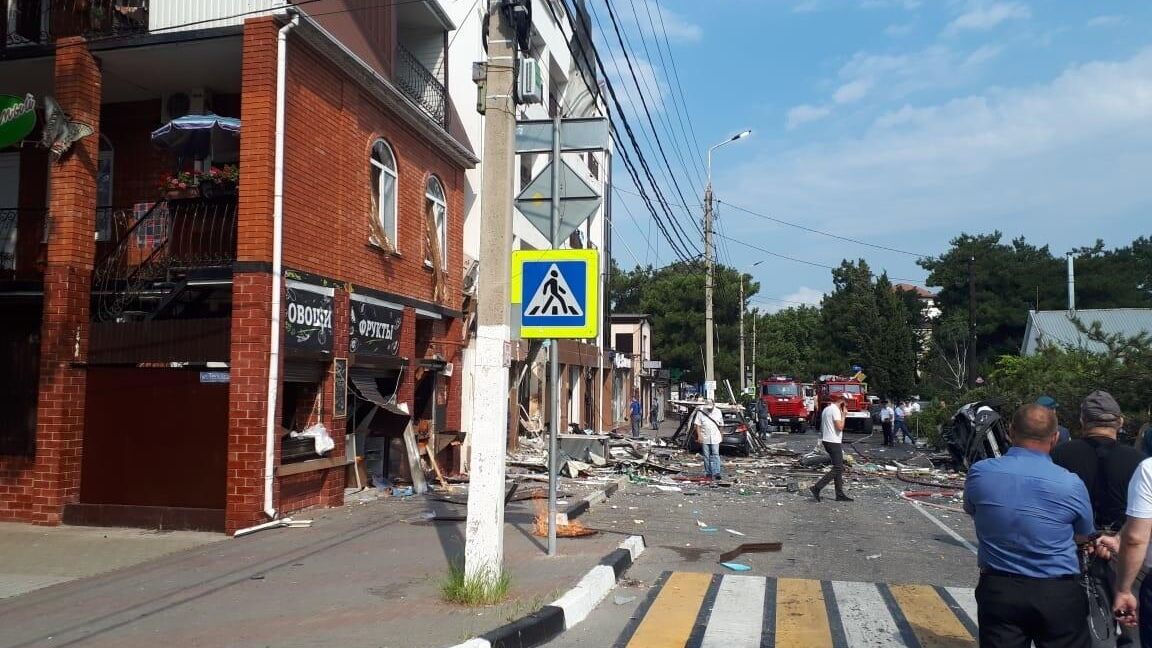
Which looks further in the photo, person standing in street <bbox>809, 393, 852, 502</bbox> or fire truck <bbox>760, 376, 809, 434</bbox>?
fire truck <bbox>760, 376, 809, 434</bbox>

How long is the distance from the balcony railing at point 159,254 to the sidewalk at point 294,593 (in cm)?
318

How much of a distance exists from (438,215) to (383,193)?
2640mm

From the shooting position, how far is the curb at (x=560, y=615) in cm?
581

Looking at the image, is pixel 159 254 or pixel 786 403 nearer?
pixel 159 254

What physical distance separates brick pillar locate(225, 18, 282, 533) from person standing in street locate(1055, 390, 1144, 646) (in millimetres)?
8494

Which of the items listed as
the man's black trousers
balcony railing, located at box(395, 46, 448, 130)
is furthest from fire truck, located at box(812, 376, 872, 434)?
the man's black trousers

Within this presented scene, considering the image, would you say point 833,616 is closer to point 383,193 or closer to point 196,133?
point 196,133

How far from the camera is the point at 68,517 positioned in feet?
35.8

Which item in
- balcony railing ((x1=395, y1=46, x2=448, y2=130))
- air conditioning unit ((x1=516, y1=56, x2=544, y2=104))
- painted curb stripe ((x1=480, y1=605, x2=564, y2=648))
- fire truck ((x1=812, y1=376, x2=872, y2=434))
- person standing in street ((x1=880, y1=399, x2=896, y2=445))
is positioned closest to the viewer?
painted curb stripe ((x1=480, y1=605, x2=564, y2=648))

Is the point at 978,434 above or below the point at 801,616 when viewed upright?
above

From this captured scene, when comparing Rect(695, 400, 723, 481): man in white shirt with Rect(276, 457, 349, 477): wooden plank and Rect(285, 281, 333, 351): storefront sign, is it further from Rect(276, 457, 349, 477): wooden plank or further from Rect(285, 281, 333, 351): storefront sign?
Rect(285, 281, 333, 351): storefront sign

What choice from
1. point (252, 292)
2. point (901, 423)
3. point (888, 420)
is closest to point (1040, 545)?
point (252, 292)

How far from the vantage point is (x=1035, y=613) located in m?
3.76

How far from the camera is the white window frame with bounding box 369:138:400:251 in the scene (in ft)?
45.1
